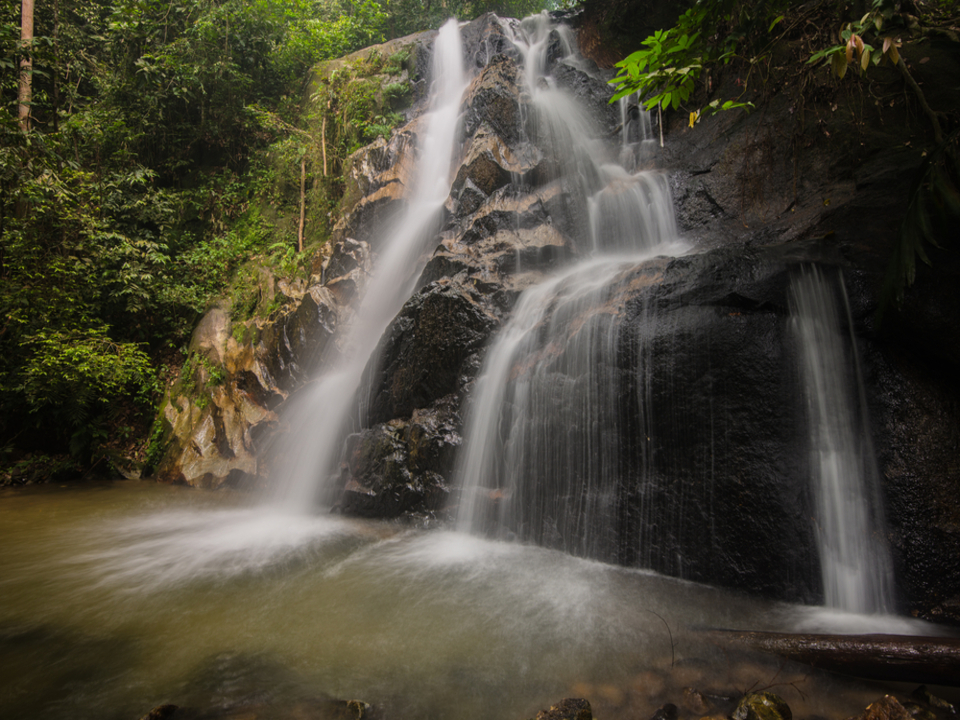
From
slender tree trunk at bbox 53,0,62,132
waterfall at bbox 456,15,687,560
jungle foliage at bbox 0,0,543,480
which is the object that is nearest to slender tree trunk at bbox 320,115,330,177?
jungle foliage at bbox 0,0,543,480

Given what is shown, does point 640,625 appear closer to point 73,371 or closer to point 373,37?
point 73,371

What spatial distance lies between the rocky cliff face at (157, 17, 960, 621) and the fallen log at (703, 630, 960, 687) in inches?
33.2

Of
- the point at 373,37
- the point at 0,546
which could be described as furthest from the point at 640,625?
the point at 373,37

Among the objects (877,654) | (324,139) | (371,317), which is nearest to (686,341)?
(877,654)

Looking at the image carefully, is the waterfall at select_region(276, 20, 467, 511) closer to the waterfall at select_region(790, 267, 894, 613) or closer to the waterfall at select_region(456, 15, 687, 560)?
the waterfall at select_region(456, 15, 687, 560)

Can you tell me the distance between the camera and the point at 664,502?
3.60 metres

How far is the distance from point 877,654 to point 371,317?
301 inches

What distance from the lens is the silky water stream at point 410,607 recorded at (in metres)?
2.18

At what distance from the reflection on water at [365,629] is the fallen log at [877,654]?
95mm

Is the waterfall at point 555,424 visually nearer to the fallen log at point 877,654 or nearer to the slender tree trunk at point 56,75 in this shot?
the fallen log at point 877,654

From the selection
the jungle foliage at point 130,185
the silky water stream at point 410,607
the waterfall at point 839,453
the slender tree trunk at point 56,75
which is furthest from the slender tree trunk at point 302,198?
the waterfall at point 839,453

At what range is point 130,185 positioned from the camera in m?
10.7

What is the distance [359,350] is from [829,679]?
23.7 feet

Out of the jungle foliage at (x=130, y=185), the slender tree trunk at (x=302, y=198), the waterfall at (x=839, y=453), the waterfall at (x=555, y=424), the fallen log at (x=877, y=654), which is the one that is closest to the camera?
the fallen log at (x=877, y=654)
